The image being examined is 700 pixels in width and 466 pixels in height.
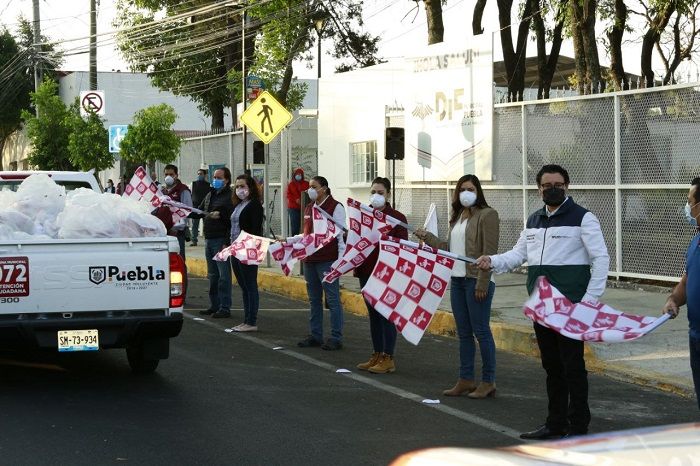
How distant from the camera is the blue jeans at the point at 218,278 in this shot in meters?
13.5

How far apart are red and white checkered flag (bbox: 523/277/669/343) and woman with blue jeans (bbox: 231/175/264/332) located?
5.85 meters

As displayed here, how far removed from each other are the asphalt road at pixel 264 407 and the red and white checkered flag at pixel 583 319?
2.92 feet

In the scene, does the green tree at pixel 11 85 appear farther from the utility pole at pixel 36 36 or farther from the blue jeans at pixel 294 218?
the blue jeans at pixel 294 218

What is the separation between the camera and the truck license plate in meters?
8.60

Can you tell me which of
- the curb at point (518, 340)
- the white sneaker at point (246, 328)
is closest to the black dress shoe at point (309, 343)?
the white sneaker at point (246, 328)

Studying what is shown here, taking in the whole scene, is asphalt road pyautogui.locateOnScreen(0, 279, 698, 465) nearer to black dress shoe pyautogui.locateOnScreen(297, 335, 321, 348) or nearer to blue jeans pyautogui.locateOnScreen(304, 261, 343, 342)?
black dress shoe pyautogui.locateOnScreen(297, 335, 321, 348)

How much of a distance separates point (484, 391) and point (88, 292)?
328 cm

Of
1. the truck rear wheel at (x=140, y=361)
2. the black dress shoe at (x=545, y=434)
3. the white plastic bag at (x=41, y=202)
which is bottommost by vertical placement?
the black dress shoe at (x=545, y=434)

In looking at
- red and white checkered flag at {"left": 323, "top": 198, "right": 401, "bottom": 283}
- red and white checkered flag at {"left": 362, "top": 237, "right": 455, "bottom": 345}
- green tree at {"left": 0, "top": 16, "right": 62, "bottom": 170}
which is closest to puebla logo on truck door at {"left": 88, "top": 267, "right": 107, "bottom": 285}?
red and white checkered flag at {"left": 362, "top": 237, "right": 455, "bottom": 345}

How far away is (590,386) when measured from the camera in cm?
940

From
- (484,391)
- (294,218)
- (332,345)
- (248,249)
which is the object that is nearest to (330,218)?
(332,345)

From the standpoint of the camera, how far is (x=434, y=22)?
936 inches

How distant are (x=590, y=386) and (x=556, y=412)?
7.16 feet

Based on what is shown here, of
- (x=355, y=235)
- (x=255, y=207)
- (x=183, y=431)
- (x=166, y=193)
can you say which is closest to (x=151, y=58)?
(x=166, y=193)
